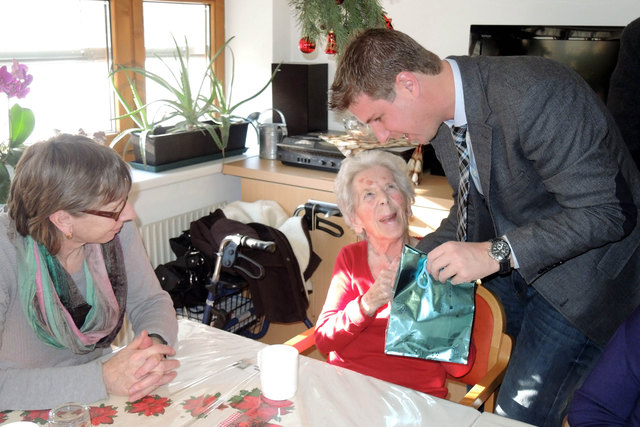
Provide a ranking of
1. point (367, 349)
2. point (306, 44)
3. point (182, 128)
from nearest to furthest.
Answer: point (367, 349) → point (306, 44) → point (182, 128)

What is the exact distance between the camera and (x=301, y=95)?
337 cm

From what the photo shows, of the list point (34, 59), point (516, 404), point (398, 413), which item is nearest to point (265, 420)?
point (398, 413)

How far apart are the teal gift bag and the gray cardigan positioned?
1.78ft

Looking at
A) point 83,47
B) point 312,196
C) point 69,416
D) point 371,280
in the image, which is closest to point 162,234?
point 312,196


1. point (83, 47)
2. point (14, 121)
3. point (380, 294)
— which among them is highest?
point (83, 47)

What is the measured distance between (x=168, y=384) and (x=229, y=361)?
0.50ft

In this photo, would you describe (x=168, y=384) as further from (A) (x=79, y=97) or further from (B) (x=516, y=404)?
(A) (x=79, y=97)

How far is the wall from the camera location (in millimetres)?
2816

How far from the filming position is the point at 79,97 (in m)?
3.00

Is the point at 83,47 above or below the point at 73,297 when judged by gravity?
above

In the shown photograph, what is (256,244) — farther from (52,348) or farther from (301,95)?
(301,95)

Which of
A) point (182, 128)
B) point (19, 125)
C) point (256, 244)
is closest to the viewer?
point (19, 125)

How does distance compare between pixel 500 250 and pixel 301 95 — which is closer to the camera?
pixel 500 250

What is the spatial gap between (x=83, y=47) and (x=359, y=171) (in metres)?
1.64
